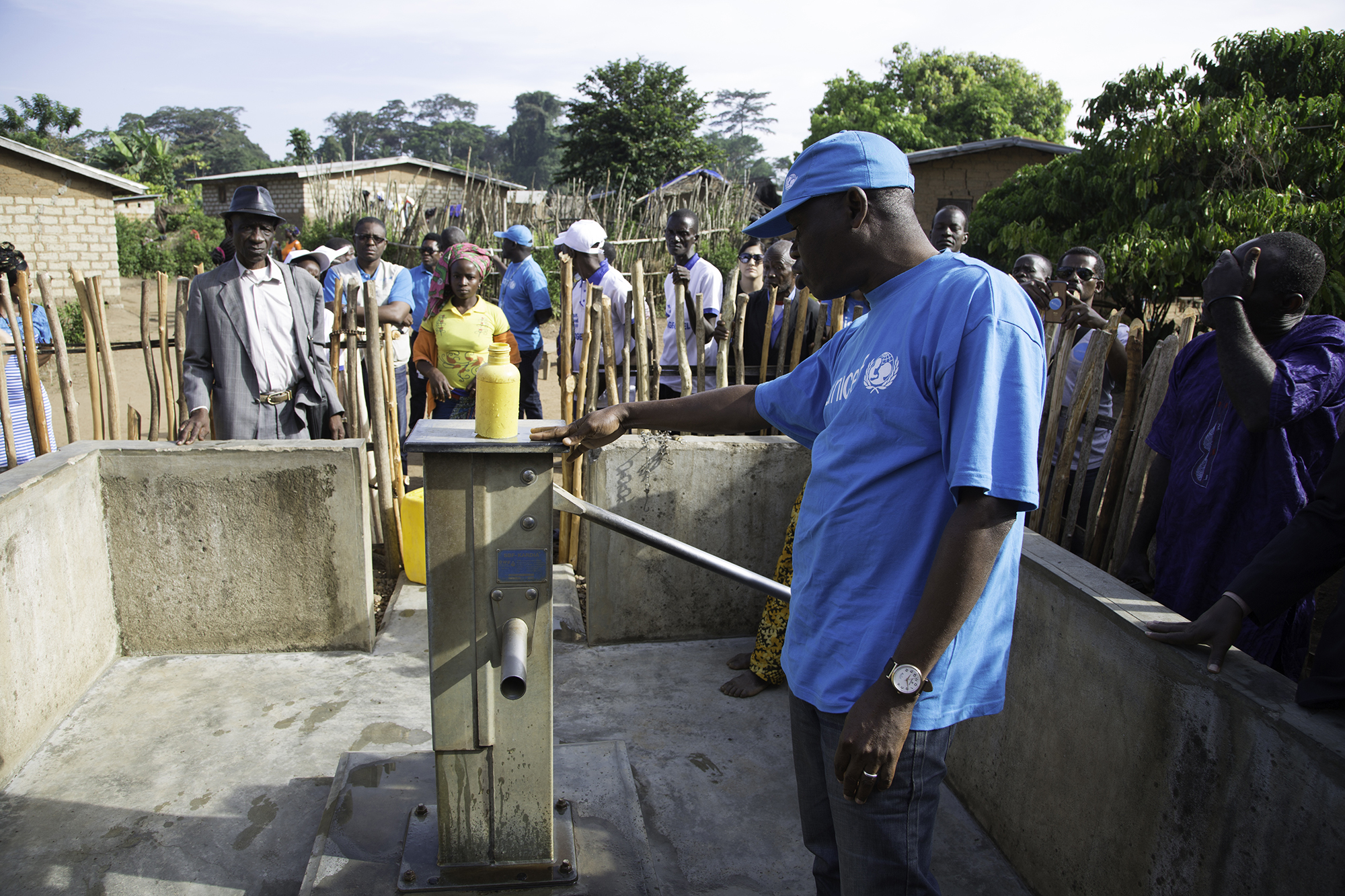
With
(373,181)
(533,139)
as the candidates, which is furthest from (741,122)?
(373,181)

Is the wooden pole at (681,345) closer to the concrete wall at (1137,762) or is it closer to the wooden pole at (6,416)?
the concrete wall at (1137,762)

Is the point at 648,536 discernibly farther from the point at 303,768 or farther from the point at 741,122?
the point at 741,122

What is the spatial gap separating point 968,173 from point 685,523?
15890 mm

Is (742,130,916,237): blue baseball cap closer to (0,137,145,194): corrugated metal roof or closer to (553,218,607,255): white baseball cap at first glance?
(553,218,607,255): white baseball cap

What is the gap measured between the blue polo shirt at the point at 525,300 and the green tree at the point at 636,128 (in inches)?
945

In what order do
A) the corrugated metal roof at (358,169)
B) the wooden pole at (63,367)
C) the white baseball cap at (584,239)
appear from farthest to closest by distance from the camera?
the corrugated metal roof at (358,169), the white baseball cap at (584,239), the wooden pole at (63,367)

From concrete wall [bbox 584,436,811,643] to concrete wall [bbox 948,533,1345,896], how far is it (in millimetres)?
1322

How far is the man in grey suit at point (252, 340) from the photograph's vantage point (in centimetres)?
367

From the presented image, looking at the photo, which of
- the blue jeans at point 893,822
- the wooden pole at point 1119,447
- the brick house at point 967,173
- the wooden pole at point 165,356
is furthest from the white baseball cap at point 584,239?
the brick house at point 967,173

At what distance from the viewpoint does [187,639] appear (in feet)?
11.4

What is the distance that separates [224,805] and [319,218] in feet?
60.6

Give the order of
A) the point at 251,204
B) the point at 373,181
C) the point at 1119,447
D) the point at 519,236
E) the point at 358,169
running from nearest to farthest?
the point at 1119,447
the point at 251,204
the point at 519,236
the point at 358,169
the point at 373,181

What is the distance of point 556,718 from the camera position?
3162 mm

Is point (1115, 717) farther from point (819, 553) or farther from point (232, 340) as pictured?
point (232, 340)
